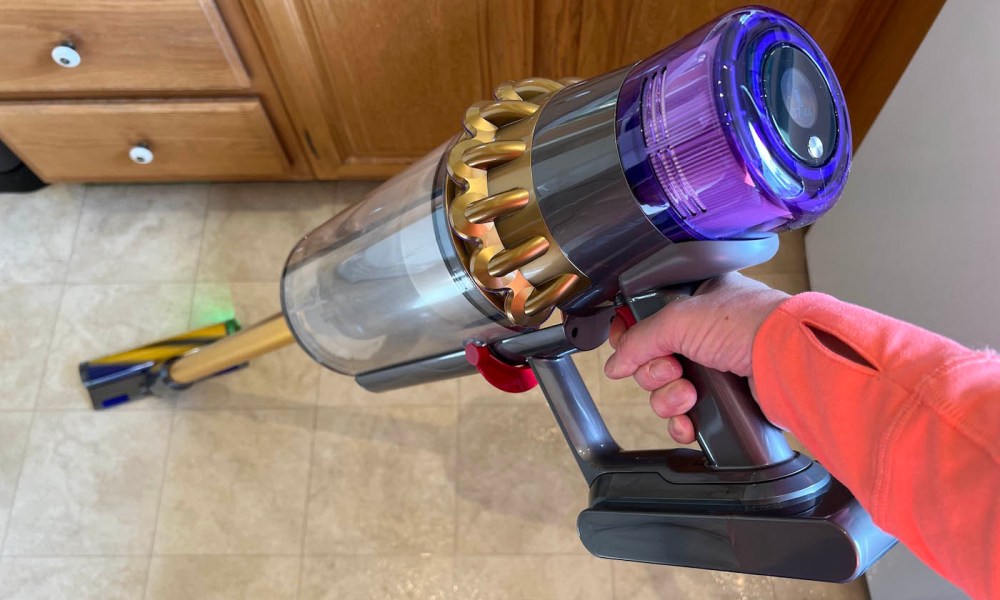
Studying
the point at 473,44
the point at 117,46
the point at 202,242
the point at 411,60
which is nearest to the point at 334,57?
the point at 411,60

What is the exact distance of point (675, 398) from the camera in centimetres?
55

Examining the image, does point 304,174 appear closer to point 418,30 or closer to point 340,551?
point 418,30

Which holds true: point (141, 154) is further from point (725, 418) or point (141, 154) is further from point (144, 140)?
point (725, 418)

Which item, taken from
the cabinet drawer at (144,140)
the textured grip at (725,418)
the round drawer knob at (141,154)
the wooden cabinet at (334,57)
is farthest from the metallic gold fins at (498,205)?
the round drawer knob at (141,154)

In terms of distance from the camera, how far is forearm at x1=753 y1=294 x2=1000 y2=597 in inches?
12.1

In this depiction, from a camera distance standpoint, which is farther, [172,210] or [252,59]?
[172,210]

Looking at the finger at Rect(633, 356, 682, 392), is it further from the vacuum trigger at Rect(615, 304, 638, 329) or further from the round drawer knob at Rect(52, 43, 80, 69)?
the round drawer knob at Rect(52, 43, 80, 69)

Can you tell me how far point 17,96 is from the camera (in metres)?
1.17

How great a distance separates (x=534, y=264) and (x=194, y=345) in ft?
3.32

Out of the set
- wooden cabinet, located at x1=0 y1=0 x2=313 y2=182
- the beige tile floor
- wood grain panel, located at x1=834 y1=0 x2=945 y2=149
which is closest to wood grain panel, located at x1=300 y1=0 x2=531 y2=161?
wooden cabinet, located at x1=0 y1=0 x2=313 y2=182

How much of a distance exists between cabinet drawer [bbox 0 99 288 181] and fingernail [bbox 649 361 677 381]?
92 cm

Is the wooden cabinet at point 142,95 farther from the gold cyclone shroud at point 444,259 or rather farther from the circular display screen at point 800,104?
the circular display screen at point 800,104

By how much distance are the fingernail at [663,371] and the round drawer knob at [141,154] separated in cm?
108

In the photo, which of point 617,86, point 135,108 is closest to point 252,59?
point 135,108
